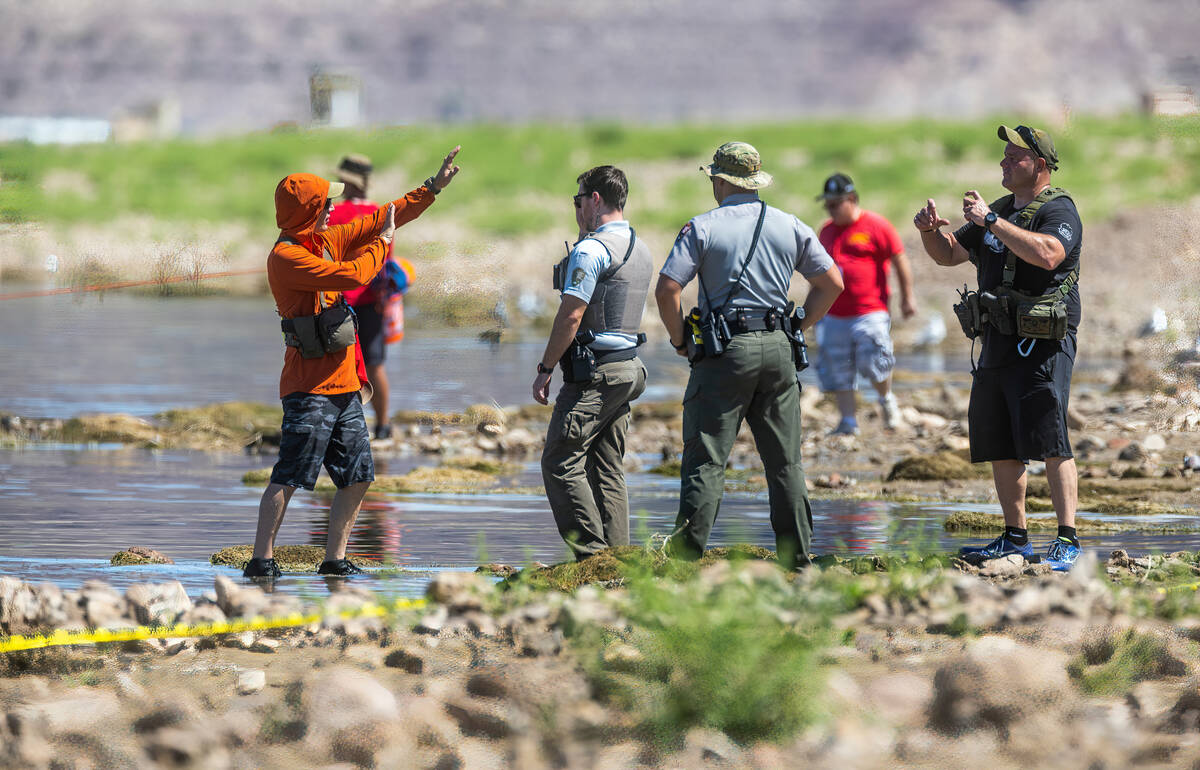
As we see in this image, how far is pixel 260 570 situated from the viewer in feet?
27.2

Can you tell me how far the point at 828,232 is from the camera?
14.8 metres

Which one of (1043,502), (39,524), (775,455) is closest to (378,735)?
(775,455)

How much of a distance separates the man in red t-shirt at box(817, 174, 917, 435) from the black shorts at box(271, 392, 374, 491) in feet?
22.1

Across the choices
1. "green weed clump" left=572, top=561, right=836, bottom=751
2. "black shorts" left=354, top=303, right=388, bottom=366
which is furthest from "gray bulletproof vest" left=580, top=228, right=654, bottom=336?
"black shorts" left=354, top=303, right=388, bottom=366

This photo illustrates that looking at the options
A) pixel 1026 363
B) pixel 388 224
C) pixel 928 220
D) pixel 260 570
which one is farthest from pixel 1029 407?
pixel 260 570

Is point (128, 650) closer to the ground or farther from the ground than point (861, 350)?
closer to the ground

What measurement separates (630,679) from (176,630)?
6.23ft

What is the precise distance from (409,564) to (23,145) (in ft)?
10.6

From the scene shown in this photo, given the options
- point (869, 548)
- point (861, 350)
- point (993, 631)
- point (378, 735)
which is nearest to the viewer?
point (378, 735)

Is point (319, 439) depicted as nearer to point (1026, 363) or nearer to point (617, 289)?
point (617, 289)

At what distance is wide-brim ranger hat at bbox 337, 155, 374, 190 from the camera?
40.6 feet

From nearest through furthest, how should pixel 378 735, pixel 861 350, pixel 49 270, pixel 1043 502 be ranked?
pixel 378 735
pixel 49 270
pixel 1043 502
pixel 861 350

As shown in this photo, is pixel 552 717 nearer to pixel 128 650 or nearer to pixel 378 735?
pixel 378 735

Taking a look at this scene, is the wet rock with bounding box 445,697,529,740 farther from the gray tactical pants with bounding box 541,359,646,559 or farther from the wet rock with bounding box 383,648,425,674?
the gray tactical pants with bounding box 541,359,646,559
